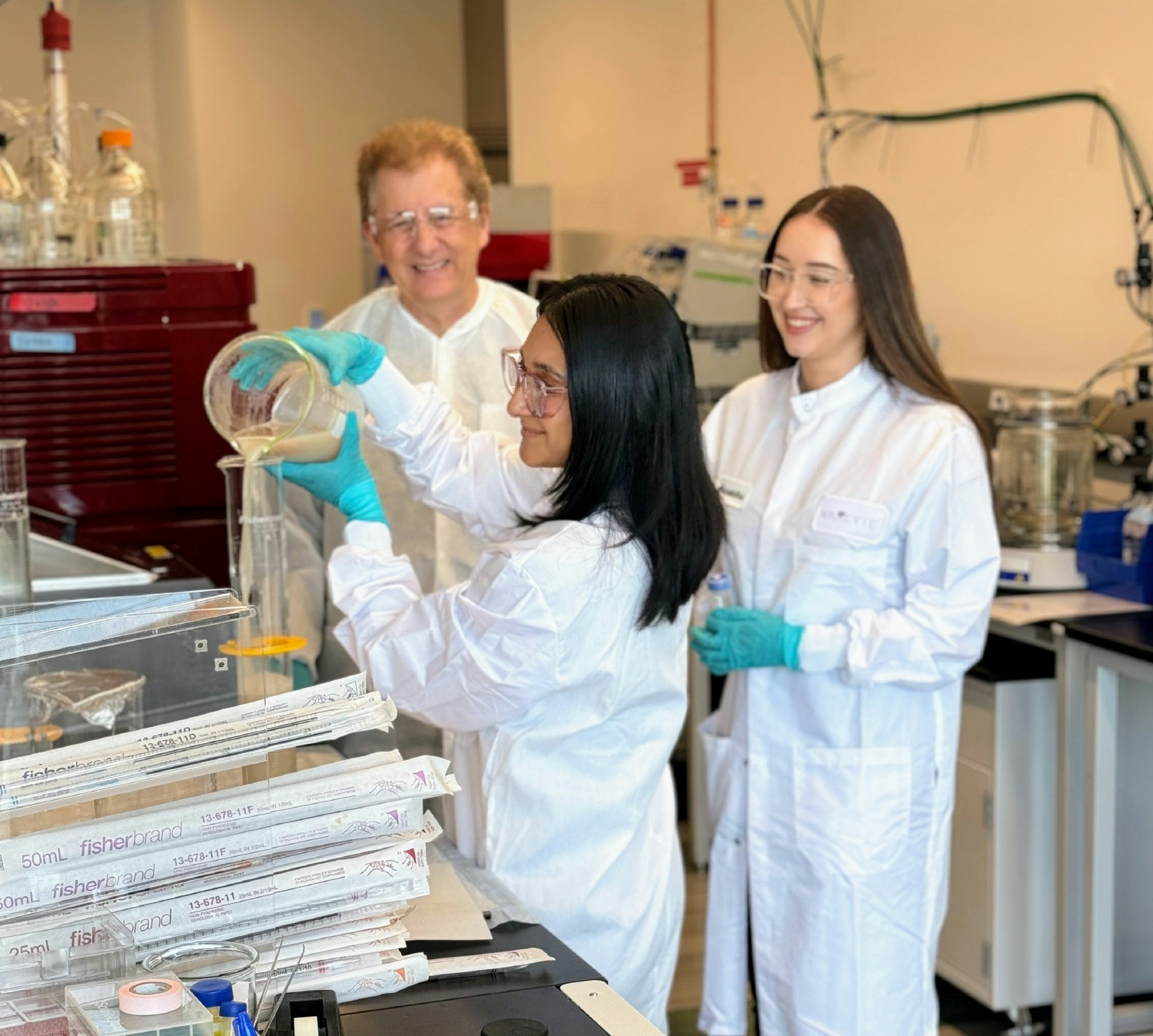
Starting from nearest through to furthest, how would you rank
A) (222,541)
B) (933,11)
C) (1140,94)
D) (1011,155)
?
(222,541) < (1140,94) < (1011,155) < (933,11)

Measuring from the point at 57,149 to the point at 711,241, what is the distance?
161 centimetres

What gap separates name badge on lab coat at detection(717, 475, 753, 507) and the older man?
327 millimetres

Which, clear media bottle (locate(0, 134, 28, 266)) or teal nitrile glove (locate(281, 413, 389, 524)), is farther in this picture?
clear media bottle (locate(0, 134, 28, 266))

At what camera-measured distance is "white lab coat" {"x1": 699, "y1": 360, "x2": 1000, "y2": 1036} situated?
6.57 ft

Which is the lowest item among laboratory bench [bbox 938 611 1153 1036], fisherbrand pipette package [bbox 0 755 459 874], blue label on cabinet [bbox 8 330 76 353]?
laboratory bench [bbox 938 611 1153 1036]

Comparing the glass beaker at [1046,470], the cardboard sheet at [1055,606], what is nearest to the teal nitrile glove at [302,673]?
the cardboard sheet at [1055,606]

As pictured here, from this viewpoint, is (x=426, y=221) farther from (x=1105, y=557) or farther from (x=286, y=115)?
(x=286, y=115)

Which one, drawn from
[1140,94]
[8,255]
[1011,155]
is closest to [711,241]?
[1011,155]

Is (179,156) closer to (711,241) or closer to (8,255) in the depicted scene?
(711,241)

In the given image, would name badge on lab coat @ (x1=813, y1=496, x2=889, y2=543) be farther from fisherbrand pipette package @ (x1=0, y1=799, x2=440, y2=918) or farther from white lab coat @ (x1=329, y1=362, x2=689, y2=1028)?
fisherbrand pipette package @ (x1=0, y1=799, x2=440, y2=918)

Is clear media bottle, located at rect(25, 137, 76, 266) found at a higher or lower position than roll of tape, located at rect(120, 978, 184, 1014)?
higher

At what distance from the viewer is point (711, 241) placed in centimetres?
353

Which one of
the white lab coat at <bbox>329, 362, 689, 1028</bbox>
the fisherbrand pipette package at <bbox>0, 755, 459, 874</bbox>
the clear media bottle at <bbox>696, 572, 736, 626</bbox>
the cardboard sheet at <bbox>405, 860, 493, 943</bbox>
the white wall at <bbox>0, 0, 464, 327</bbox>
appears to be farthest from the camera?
the white wall at <bbox>0, 0, 464, 327</bbox>

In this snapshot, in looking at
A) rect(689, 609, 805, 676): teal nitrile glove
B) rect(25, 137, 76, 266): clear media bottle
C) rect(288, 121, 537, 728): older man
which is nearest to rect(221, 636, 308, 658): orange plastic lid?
rect(288, 121, 537, 728): older man
